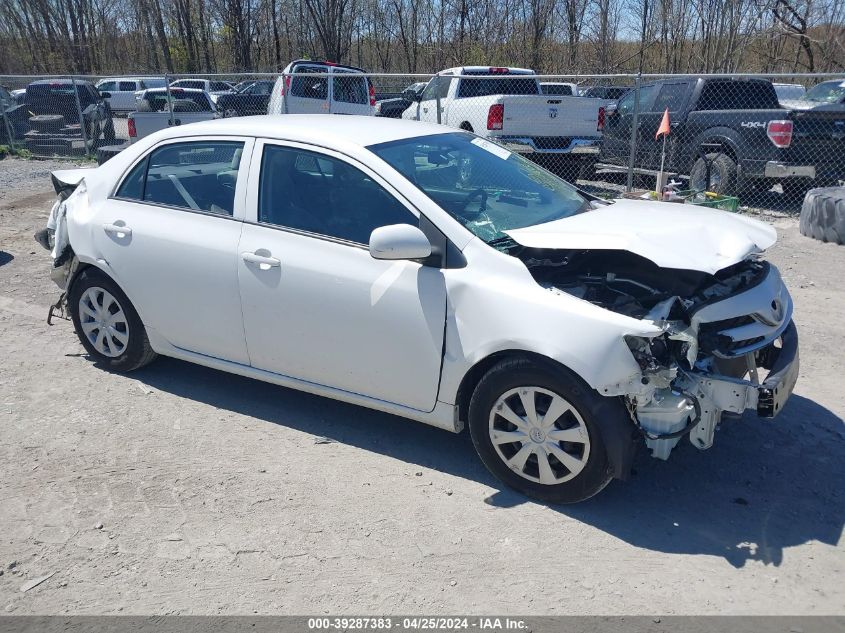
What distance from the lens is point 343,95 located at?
15.4 metres

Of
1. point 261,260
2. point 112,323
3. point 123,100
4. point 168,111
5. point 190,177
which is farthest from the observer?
point 123,100

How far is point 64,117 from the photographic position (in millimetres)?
18172

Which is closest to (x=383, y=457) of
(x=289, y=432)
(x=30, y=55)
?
(x=289, y=432)

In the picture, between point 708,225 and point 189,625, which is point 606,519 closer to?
point 708,225

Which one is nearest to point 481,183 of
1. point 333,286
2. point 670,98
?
point 333,286

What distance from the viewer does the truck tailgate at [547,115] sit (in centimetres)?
1146

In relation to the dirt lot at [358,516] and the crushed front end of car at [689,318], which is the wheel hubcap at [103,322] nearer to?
the dirt lot at [358,516]

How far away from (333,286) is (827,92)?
15.7 meters

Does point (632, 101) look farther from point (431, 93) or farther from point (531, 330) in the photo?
point (531, 330)

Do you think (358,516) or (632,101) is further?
(632,101)

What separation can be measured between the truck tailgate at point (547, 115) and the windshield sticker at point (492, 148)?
6798mm

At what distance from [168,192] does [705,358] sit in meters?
3.33

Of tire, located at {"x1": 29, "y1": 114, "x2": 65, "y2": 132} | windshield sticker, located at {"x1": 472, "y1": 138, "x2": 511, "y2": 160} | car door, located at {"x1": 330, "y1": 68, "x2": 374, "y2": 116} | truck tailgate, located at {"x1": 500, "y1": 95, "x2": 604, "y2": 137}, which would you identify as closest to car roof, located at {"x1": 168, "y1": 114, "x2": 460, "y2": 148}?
windshield sticker, located at {"x1": 472, "y1": 138, "x2": 511, "y2": 160}

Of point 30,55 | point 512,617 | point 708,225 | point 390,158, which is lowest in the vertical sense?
point 512,617
